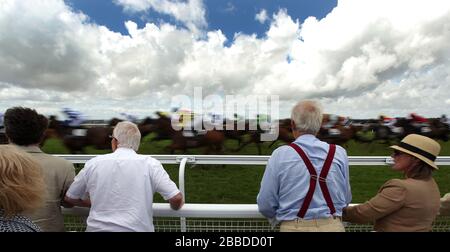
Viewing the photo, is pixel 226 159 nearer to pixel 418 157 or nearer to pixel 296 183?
pixel 296 183

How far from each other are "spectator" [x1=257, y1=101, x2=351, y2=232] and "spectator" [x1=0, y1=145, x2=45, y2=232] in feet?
2.77

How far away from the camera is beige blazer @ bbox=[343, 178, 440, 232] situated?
4.70 feet

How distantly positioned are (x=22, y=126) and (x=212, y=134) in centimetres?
807

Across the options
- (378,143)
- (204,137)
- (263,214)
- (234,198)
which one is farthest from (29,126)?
(378,143)

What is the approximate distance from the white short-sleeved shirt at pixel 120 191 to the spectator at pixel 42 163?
0.12 metres

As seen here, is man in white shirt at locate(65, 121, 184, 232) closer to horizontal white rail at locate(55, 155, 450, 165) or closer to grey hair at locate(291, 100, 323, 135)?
grey hair at locate(291, 100, 323, 135)

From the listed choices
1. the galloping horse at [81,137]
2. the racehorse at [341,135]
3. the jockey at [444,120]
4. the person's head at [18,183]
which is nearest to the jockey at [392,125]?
the racehorse at [341,135]

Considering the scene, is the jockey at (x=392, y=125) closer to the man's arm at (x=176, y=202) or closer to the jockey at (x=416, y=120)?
the jockey at (x=416, y=120)

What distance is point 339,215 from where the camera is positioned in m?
1.52

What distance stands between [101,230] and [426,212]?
4.39 ft

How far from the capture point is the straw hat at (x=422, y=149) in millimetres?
1467

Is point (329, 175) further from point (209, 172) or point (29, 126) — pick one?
point (209, 172)

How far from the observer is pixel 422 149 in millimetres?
1479
